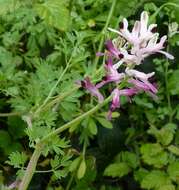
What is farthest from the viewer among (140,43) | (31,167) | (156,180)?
(156,180)

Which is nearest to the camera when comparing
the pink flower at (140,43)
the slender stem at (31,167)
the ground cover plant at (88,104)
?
the pink flower at (140,43)

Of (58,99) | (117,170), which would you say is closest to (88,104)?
(117,170)

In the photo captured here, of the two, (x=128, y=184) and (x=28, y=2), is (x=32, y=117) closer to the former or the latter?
(x=28, y=2)

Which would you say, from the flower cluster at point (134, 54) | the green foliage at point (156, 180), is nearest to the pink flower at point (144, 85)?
the flower cluster at point (134, 54)

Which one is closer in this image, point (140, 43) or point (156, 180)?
point (140, 43)

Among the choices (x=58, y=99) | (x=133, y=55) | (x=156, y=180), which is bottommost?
(x=156, y=180)

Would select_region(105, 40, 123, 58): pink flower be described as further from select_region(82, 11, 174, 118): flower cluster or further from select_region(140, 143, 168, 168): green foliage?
select_region(140, 143, 168, 168): green foliage

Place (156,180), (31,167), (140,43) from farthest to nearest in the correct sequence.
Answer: (156,180) → (31,167) → (140,43)

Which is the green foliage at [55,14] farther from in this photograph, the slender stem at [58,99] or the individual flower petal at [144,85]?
the individual flower petal at [144,85]

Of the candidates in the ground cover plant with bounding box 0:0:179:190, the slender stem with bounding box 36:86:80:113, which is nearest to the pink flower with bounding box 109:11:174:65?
the slender stem with bounding box 36:86:80:113

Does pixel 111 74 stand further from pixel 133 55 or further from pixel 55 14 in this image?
pixel 55 14

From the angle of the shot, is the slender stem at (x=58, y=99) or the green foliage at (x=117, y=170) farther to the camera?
the green foliage at (x=117, y=170)

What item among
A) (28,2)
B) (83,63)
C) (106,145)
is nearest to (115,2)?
(83,63)
